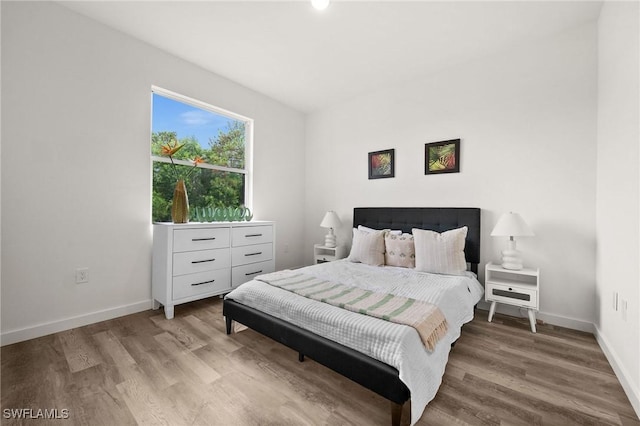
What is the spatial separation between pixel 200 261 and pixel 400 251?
2.11 meters

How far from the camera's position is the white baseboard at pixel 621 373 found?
4.63 feet

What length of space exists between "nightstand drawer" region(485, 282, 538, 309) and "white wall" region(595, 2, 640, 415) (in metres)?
0.44

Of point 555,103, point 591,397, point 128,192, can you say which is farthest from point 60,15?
point 591,397

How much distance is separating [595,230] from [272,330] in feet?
9.31

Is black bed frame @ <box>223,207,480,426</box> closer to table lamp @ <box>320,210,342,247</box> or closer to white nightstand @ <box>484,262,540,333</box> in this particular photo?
white nightstand @ <box>484,262,540,333</box>

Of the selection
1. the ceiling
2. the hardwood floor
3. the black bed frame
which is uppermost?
the ceiling

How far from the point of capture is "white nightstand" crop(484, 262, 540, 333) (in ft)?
7.54

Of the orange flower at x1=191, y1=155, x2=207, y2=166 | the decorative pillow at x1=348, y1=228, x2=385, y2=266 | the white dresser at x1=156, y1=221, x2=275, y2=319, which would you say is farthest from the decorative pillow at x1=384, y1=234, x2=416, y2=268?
the orange flower at x1=191, y1=155, x2=207, y2=166

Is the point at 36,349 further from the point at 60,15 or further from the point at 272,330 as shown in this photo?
the point at 60,15

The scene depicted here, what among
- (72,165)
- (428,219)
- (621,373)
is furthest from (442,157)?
(72,165)

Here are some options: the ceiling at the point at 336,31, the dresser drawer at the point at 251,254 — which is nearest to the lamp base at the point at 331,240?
the dresser drawer at the point at 251,254

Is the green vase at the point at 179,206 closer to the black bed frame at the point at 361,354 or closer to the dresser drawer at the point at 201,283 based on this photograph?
the dresser drawer at the point at 201,283

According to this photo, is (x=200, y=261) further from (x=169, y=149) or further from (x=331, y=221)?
(x=331, y=221)

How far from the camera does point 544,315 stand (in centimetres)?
252
